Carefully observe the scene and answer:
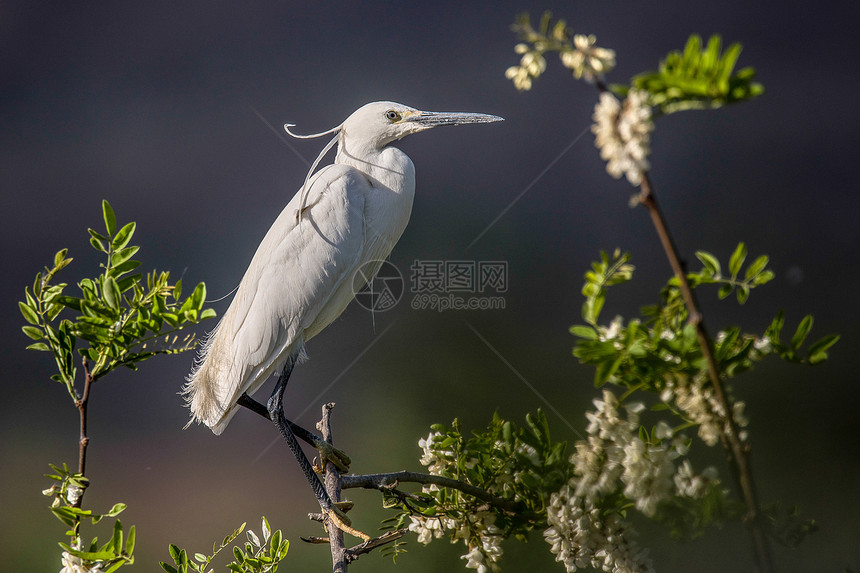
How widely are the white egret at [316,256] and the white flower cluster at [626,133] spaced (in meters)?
0.81

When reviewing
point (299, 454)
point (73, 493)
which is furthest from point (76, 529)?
point (299, 454)

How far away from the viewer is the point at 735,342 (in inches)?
19.8

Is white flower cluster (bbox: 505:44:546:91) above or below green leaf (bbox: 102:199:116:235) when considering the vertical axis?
below

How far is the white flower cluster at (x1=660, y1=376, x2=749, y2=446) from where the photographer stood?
0.48 m

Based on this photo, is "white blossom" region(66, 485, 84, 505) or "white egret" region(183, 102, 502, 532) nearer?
"white blossom" region(66, 485, 84, 505)

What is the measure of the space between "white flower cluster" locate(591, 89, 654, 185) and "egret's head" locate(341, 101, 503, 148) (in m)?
0.82

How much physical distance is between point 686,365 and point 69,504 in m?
0.65

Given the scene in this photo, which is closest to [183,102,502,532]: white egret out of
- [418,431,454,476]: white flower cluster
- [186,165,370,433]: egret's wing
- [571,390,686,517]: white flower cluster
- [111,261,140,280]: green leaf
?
[186,165,370,433]: egret's wing

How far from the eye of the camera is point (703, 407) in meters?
0.49

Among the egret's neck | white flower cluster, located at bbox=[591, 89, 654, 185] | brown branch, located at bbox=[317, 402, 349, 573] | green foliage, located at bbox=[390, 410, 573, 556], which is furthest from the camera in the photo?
the egret's neck

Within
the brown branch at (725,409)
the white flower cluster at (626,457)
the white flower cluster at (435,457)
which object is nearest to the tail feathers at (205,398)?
the white flower cluster at (435,457)

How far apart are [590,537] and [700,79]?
515 millimetres

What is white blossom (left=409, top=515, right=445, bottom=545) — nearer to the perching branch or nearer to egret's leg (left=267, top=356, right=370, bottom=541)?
the perching branch

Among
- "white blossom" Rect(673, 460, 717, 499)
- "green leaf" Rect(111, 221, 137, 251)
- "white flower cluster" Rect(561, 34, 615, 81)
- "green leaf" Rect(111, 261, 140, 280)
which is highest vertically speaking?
"green leaf" Rect(111, 221, 137, 251)
